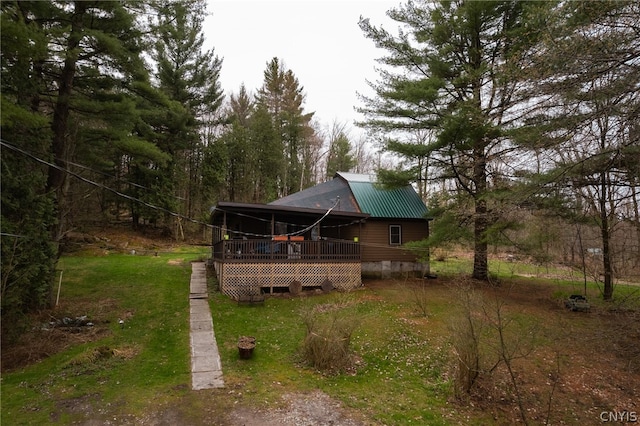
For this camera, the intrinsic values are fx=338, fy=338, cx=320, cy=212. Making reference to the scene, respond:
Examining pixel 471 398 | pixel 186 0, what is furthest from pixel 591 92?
pixel 186 0

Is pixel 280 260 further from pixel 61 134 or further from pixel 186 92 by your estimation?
pixel 186 92

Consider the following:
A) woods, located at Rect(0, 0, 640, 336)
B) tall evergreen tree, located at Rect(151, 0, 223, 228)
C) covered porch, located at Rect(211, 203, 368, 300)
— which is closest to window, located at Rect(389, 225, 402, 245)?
woods, located at Rect(0, 0, 640, 336)

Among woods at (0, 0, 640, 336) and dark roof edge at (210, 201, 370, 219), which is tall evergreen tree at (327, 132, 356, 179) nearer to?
woods at (0, 0, 640, 336)

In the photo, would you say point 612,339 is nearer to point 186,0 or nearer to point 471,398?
point 471,398

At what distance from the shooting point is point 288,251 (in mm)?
14211

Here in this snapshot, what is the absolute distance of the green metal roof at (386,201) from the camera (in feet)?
56.7

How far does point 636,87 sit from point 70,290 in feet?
54.2

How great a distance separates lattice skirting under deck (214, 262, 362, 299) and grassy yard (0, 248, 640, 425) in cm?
79

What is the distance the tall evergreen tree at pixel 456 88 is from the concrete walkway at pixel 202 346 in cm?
972

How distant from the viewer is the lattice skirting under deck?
12.4 metres

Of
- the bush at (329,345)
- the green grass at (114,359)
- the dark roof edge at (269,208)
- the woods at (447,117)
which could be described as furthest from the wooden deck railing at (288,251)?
the bush at (329,345)

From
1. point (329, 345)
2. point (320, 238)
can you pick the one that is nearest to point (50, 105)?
point (320, 238)

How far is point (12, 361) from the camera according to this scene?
7180 millimetres

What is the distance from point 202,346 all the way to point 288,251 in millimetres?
6478
